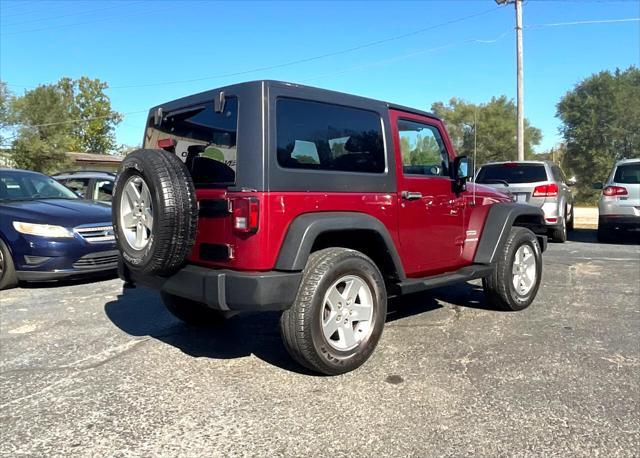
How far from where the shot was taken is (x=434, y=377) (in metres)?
3.56

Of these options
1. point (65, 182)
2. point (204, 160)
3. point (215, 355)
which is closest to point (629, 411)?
point (215, 355)

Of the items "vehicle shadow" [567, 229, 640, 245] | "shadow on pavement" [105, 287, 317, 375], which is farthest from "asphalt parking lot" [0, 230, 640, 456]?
"vehicle shadow" [567, 229, 640, 245]

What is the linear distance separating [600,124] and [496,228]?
3461 cm

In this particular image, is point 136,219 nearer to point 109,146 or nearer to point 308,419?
point 308,419

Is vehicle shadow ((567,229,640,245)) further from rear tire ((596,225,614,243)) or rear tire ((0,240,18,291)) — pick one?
rear tire ((0,240,18,291))

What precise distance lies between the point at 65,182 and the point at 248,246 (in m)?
8.13

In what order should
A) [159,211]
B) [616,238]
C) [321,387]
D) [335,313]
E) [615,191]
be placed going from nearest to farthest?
[159,211] < [321,387] < [335,313] < [615,191] < [616,238]

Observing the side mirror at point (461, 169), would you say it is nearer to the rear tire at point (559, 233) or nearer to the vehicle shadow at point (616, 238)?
the rear tire at point (559, 233)

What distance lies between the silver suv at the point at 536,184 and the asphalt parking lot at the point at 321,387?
449cm

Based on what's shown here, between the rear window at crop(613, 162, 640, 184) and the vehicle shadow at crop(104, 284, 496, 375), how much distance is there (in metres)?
5.57

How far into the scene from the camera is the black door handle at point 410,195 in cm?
416

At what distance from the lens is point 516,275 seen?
5305 millimetres

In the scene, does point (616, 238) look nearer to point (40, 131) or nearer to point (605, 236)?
point (605, 236)

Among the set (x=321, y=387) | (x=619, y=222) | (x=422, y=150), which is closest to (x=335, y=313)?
(x=321, y=387)
